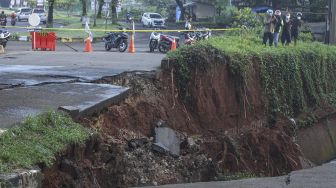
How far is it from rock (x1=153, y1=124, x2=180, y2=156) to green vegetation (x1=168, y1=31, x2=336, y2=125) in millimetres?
2293

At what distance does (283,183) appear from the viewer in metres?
8.16

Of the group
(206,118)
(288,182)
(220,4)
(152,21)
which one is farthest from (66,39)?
(288,182)

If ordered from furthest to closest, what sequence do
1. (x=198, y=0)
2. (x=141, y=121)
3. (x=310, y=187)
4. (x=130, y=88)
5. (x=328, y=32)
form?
(x=198, y=0), (x=328, y=32), (x=130, y=88), (x=141, y=121), (x=310, y=187)

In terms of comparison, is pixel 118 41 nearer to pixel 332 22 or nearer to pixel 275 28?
pixel 275 28

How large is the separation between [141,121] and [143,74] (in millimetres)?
2485

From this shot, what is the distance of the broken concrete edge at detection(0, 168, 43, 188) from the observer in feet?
18.9

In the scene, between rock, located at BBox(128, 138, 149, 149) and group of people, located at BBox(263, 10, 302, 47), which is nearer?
rock, located at BBox(128, 138, 149, 149)

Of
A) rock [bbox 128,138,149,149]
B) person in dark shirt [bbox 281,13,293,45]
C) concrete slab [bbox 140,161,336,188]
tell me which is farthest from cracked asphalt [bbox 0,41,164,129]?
person in dark shirt [bbox 281,13,293,45]

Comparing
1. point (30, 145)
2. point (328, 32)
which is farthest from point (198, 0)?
point (30, 145)

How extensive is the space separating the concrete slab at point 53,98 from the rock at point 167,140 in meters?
0.99

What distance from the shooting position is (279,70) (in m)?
17.5

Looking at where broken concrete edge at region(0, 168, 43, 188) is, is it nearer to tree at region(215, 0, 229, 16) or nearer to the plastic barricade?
the plastic barricade

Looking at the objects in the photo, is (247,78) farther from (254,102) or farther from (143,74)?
(143,74)

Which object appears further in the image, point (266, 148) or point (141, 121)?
point (266, 148)
